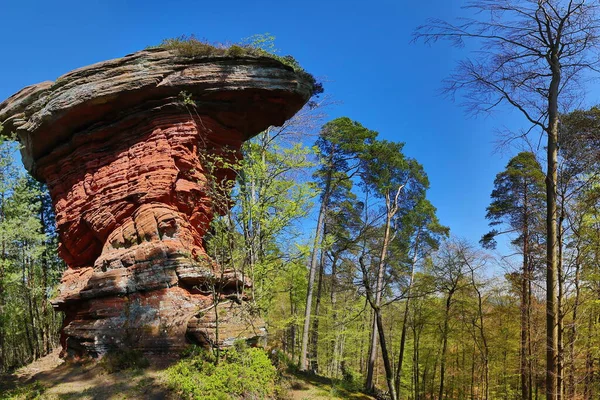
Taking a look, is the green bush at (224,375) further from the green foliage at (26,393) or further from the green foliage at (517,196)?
the green foliage at (517,196)

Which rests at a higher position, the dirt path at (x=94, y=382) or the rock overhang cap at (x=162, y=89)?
the rock overhang cap at (x=162, y=89)

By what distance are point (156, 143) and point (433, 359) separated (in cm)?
2186

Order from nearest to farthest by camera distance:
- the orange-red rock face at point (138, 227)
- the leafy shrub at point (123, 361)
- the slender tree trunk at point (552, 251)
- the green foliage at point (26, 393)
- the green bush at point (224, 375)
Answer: the slender tree trunk at point (552, 251)
the green foliage at point (26, 393)
the green bush at point (224, 375)
the leafy shrub at point (123, 361)
the orange-red rock face at point (138, 227)

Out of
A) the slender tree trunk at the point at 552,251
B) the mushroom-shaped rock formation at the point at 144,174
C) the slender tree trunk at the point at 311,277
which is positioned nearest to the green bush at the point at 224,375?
the mushroom-shaped rock formation at the point at 144,174

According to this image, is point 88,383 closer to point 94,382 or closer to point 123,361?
point 94,382

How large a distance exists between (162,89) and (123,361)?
8631 millimetres

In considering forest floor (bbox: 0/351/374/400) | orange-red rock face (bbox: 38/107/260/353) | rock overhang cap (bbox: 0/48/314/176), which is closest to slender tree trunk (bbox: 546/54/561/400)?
orange-red rock face (bbox: 38/107/260/353)

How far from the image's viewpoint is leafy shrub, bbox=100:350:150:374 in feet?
30.6

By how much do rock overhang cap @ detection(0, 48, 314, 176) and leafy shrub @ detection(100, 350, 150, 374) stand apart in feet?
26.3

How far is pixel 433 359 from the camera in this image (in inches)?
919

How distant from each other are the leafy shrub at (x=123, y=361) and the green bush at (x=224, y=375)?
43.8 inches

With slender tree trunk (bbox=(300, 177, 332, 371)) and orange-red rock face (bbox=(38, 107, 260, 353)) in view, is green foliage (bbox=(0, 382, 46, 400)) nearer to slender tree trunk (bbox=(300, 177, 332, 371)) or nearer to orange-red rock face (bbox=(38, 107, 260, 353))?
orange-red rock face (bbox=(38, 107, 260, 353))

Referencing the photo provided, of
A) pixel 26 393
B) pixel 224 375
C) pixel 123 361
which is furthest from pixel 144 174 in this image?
pixel 224 375

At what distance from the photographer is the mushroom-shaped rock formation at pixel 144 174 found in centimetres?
1045
